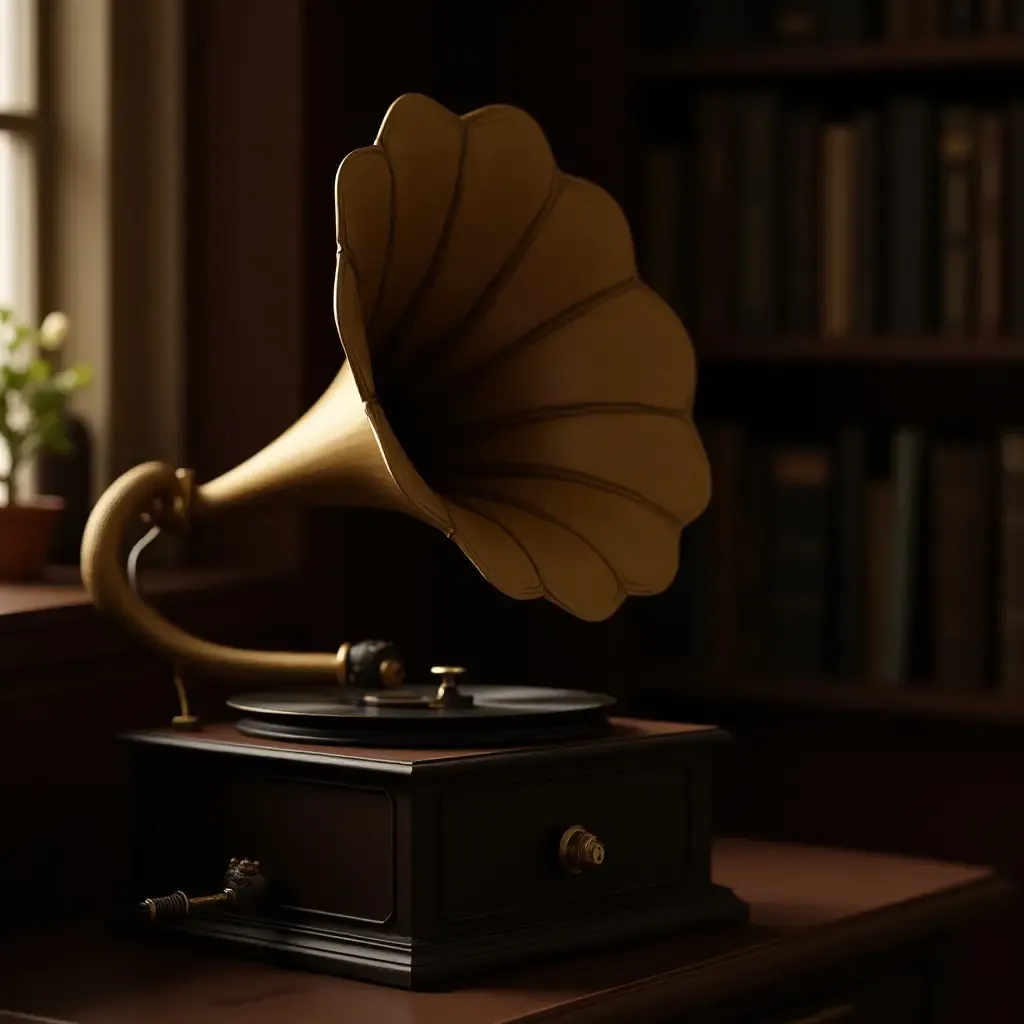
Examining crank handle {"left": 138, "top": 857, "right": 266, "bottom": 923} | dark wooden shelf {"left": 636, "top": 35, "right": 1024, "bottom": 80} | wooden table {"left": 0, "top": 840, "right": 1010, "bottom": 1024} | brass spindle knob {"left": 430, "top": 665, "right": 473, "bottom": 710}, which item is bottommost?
wooden table {"left": 0, "top": 840, "right": 1010, "bottom": 1024}

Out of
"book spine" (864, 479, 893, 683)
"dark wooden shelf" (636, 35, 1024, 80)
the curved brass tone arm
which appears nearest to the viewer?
the curved brass tone arm

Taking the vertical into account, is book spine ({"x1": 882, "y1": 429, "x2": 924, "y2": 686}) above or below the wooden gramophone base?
above

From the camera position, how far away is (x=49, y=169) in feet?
6.59

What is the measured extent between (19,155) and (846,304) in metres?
0.95

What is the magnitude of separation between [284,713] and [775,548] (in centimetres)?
108

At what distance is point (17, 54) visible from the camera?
198 centimetres

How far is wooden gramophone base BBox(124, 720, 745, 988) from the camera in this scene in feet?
4.33

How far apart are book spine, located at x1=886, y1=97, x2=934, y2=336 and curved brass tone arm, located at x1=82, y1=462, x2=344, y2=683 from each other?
3.43 feet

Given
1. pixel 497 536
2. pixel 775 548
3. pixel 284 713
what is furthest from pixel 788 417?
pixel 284 713

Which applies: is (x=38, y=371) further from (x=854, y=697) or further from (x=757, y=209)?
(x=854, y=697)

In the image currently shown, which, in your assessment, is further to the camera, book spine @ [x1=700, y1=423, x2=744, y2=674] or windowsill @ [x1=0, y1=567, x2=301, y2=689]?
book spine @ [x1=700, y1=423, x2=744, y2=674]

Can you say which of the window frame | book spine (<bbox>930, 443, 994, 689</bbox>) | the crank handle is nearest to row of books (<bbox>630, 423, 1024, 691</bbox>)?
book spine (<bbox>930, 443, 994, 689</bbox>)

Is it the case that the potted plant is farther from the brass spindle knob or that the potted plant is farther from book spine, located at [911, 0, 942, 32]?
book spine, located at [911, 0, 942, 32]

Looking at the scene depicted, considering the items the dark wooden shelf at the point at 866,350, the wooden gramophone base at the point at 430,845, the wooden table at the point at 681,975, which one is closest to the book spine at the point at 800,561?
the dark wooden shelf at the point at 866,350
